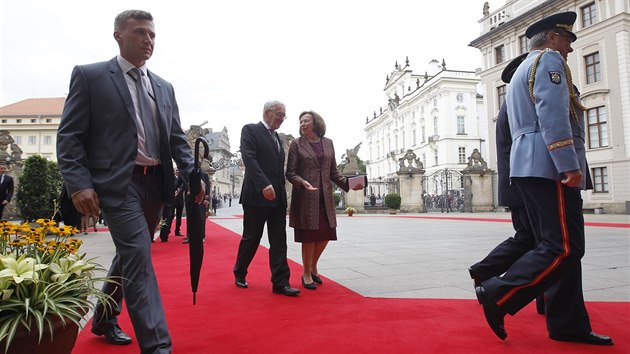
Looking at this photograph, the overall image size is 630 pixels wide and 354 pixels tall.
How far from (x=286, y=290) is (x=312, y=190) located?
101 cm

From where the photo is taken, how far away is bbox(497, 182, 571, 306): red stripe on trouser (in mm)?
2506

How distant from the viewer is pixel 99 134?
98.1 inches

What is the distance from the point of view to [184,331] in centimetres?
293

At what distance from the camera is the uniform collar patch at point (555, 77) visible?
2.62m

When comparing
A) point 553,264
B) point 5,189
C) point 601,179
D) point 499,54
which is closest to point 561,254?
point 553,264

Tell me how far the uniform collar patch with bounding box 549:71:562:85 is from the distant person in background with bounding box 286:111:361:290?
229cm

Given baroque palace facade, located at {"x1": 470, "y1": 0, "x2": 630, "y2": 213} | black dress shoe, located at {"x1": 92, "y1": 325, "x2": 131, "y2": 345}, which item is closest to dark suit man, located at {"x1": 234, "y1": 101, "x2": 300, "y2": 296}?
black dress shoe, located at {"x1": 92, "y1": 325, "x2": 131, "y2": 345}

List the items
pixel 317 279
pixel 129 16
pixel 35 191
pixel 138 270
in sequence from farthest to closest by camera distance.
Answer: pixel 35 191
pixel 317 279
pixel 129 16
pixel 138 270

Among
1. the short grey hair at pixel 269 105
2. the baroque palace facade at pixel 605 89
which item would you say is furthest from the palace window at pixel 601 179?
the short grey hair at pixel 269 105

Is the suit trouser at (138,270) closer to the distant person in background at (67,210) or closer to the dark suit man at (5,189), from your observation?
the distant person in background at (67,210)

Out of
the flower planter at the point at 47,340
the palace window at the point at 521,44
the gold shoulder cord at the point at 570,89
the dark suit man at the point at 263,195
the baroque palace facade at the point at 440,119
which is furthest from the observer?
the baroque palace facade at the point at 440,119

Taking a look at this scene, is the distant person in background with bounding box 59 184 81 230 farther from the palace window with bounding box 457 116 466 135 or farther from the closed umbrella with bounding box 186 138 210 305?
the palace window with bounding box 457 116 466 135

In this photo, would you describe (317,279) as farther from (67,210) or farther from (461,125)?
(461,125)

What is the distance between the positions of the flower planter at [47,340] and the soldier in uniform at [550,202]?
2.37 meters
